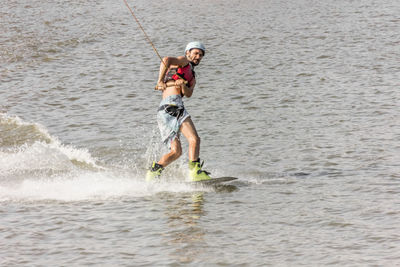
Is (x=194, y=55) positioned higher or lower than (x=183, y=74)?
higher

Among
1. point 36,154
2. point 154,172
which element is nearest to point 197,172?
point 154,172

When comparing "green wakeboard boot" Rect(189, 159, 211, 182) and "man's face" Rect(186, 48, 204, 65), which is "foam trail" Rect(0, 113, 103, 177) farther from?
"man's face" Rect(186, 48, 204, 65)

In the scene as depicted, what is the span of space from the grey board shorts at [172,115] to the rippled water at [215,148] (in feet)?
2.68

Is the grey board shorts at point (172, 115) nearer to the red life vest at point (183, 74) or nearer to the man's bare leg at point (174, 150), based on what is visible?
the man's bare leg at point (174, 150)

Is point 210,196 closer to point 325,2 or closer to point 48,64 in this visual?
point 48,64

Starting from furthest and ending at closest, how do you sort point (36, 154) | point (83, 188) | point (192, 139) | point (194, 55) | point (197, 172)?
1. point (36, 154)
2. point (83, 188)
3. point (197, 172)
4. point (192, 139)
5. point (194, 55)

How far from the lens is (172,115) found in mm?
10023

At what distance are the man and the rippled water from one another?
1.04 ft

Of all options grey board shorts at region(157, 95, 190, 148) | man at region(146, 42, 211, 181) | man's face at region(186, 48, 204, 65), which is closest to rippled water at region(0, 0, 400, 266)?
man at region(146, 42, 211, 181)

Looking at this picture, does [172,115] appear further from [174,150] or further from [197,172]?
[197,172]

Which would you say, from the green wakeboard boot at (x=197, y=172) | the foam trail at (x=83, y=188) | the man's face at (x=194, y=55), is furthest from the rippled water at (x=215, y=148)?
the man's face at (x=194, y=55)

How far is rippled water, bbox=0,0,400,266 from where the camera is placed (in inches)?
310

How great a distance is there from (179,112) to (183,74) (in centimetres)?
56

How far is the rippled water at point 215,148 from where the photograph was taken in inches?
310
